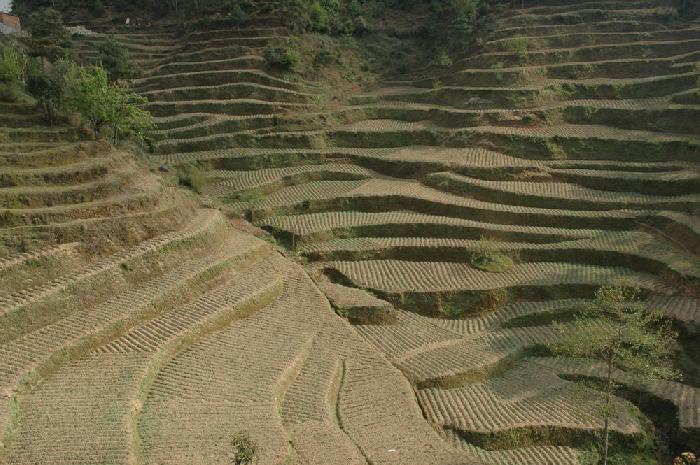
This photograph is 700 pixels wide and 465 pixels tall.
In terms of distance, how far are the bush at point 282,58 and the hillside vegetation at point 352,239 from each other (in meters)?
0.25

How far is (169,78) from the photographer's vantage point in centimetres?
3425

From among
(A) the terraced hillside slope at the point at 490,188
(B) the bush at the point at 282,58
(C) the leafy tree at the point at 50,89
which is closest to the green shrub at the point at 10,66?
(C) the leafy tree at the point at 50,89

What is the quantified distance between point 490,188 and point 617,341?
1203 centimetres

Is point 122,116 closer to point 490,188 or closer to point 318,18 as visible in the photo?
point 490,188

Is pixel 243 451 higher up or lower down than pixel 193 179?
lower down

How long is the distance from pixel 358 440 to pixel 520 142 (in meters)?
19.2

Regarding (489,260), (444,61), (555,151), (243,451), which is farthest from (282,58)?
(243,451)

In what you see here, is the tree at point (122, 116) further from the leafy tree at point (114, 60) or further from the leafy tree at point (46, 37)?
the leafy tree at point (114, 60)

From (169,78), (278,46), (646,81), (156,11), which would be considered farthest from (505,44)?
(156,11)

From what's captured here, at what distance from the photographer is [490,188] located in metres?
25.4

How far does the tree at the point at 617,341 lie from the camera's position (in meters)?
14.4

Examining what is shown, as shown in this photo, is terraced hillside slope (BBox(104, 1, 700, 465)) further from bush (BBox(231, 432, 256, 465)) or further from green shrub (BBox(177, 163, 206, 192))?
bush (BBox(231, 432, 256, 465))

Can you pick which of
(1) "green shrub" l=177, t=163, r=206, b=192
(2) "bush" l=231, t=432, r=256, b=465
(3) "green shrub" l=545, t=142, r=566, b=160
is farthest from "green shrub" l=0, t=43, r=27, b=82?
Result: (3) "green shrub" l=545, t=142, r=566, b=160

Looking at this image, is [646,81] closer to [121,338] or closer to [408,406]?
[408,406]
